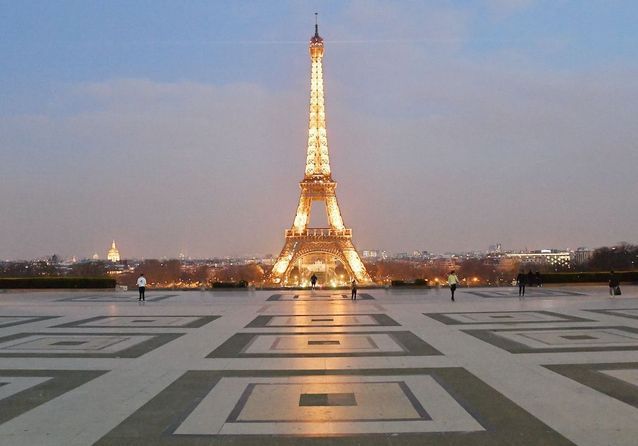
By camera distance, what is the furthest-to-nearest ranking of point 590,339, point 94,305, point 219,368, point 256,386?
point 94,305
point 590,339
point 219,368
point 256,386

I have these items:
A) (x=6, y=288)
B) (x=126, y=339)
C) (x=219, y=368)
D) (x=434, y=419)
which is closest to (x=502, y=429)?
(x=434, y=419)

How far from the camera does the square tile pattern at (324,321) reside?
50.6 feet

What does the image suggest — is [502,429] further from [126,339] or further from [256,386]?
[126,339]

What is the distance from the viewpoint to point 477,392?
7.71 m

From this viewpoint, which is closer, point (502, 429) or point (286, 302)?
point (502, 429)

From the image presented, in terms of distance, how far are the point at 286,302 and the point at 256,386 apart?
1514 cm

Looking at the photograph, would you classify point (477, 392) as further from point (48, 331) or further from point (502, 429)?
point (48, 331)

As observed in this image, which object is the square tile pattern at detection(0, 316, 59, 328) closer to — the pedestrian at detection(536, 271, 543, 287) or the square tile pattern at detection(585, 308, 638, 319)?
the square tile pattern at detection(585, 308, 638, 319)

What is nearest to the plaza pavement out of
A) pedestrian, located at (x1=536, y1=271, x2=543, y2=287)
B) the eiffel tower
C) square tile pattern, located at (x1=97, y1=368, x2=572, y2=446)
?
square tile pattern, located at (x1=97, y1=368, x2=572, y2=446)

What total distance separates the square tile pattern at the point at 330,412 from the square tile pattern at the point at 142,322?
7.11m

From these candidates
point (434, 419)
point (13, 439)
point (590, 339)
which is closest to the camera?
point (13, 439)

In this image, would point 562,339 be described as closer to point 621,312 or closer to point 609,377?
point 609,377

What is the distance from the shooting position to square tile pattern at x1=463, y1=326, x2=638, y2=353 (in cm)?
1105

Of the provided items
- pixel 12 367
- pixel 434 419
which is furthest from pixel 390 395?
pixel 12 367
